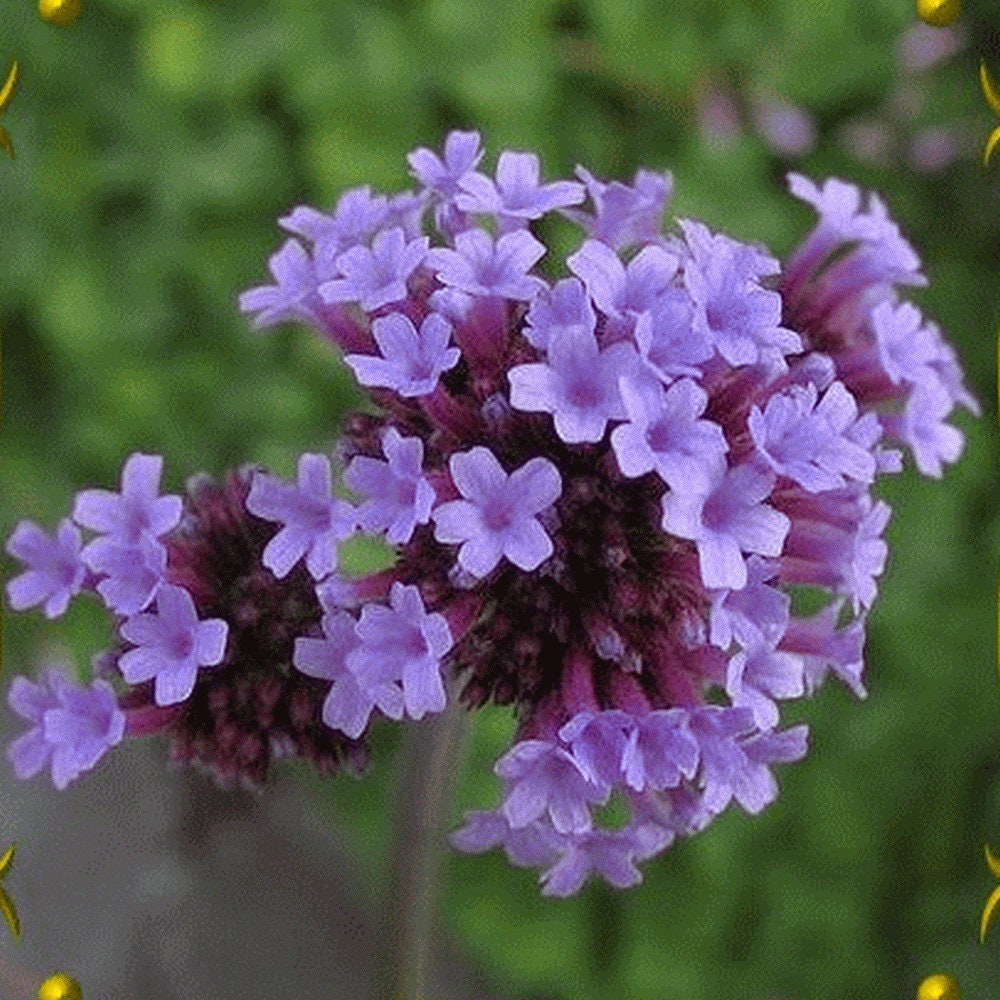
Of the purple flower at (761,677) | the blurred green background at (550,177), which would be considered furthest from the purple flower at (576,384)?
the blurred green background at (550,177)

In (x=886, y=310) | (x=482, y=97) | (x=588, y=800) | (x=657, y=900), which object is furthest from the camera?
(x=657, y=900)

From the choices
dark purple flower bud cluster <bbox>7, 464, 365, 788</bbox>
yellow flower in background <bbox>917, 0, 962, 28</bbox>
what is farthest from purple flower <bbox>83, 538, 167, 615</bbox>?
yellow flower in background <bbox>917, 0, 962, 28</bbox>

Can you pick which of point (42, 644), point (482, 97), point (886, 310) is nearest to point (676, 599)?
point (886, 310)

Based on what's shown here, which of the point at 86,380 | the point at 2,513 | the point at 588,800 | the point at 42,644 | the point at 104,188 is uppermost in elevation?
the point at 588,800

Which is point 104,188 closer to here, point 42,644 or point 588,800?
point 42,644

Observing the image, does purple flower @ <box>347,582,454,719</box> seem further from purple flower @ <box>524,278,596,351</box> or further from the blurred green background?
the blurred green background

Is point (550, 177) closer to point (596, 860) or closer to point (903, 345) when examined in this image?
point (903, 345)

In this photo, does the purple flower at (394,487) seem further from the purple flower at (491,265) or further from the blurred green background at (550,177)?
the blurred green background at (550,177)
